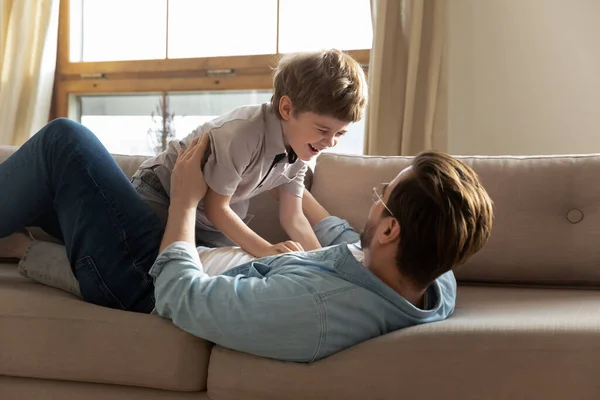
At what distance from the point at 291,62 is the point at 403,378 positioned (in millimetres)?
849

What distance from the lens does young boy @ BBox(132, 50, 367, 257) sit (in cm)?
168

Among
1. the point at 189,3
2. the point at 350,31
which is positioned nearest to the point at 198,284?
the point at 350,31

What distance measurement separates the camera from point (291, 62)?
5.72 feet

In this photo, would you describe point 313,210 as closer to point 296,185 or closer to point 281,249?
point 296,185

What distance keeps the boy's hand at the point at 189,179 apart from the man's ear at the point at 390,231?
1.76 ft

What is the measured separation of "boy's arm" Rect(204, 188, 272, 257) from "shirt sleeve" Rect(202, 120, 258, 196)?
3cm

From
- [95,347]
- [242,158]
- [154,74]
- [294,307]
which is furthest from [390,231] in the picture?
[154,74]

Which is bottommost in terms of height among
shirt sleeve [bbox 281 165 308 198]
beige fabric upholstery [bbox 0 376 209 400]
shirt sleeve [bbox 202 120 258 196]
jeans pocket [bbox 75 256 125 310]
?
beige fabric upholstery [bbox 0 376 209 400]

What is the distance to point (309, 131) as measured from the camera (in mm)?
1724

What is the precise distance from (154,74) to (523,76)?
1.79 meters

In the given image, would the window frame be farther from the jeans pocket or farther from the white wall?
the jeans pocket

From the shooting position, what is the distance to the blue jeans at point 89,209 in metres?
1.59

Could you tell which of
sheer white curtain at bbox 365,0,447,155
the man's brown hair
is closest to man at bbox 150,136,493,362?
the man's brown hair

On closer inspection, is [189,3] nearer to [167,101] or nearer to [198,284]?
[167,101]
